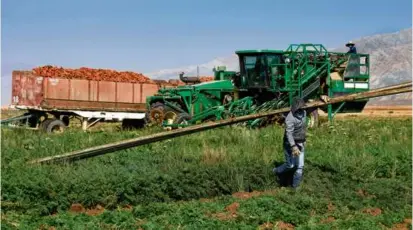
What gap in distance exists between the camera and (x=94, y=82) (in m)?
23.2

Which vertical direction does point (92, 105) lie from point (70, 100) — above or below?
below

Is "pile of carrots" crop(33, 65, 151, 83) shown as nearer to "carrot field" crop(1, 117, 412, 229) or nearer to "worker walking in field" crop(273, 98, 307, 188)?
"carrot field" crop(1, 117, 412, 229)

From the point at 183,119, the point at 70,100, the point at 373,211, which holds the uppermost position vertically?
the point at 70,100

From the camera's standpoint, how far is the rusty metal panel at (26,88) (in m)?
21.7

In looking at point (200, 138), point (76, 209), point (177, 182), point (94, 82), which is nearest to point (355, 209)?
point (177, 182)

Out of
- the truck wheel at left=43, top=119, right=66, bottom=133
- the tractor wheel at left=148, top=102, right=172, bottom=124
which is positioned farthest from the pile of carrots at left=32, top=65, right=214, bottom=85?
the tractor wheel at left=148, top=102, right=172, bottom=124

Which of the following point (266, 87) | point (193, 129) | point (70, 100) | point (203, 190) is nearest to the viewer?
point (203, 190)

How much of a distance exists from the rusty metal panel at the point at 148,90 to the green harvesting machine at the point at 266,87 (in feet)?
6.09

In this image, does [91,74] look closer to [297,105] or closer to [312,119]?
[312,119]

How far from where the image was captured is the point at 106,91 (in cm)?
2350

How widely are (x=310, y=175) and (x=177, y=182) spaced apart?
2522mm

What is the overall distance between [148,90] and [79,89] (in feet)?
10.4

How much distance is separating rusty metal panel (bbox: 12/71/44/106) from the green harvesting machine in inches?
148

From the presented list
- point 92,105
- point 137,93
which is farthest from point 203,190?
point 137,93
